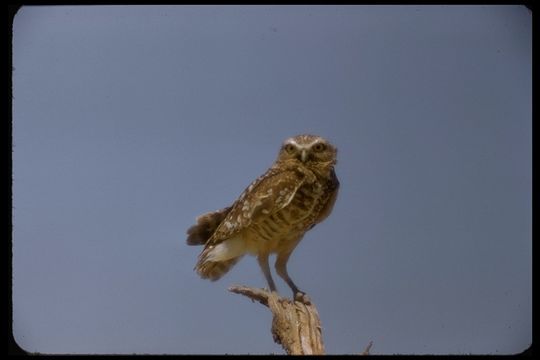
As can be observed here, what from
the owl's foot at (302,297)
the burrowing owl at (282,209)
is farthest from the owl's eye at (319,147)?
the owl's foot at (302,297)

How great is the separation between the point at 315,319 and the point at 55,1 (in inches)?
122

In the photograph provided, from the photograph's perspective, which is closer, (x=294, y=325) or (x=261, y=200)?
(x=294, y=325)

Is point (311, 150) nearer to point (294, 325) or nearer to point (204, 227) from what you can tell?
point (204, 227)

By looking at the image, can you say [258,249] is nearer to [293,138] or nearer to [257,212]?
[257,212]

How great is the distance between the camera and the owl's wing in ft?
16.7

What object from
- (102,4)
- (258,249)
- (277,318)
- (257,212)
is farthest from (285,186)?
(102,4)

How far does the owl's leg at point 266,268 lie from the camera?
17.2 ft

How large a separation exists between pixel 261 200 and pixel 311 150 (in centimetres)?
59

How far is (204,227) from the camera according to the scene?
5824 mm

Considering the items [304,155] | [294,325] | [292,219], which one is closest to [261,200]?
[292,219]

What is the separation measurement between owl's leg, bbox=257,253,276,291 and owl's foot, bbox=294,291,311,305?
0.65ft

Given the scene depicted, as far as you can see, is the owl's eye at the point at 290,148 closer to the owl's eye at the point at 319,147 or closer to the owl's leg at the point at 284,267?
the owl's eye at the point at 319,147

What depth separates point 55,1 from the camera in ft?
15.4

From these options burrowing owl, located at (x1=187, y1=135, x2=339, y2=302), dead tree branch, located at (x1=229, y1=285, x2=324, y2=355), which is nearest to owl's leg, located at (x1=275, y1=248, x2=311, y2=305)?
burrowing owl, located at (x1=187, y1=135, x2=339, y2=302)
